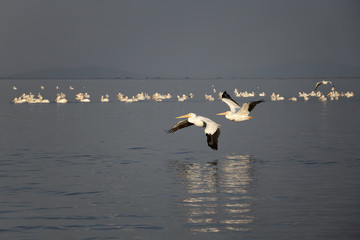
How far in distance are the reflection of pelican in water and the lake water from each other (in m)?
0.03

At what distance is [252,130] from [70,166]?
55.1ft

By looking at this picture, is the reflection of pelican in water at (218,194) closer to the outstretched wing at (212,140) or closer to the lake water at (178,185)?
the lake water at (178,185)

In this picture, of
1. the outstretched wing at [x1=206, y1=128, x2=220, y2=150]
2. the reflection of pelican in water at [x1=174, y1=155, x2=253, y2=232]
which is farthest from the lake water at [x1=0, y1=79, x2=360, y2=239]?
the outstretched wing at [x1=206, y1=128, x2=220, y2=150]

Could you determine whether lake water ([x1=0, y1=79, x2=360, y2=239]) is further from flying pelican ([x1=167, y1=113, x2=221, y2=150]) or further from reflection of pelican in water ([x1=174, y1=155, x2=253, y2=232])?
flying pelican ([x1=167, y1=113, x2=221, y2=150])

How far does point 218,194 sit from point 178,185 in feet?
6.31

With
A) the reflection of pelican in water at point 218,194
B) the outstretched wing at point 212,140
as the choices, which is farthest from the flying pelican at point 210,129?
the reflection of pelican in water at point 218,194

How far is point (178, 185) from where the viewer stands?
20766mm

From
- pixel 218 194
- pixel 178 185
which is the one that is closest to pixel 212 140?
pixel 178 185

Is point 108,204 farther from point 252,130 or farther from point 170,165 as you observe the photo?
Answer: point 252,130

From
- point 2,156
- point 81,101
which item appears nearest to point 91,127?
point 2,156

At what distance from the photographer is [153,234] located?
14.8 m

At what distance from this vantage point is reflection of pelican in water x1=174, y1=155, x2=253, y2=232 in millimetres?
15820

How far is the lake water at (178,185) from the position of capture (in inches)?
605

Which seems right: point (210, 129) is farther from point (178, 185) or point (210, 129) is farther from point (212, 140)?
point (178, 185)
